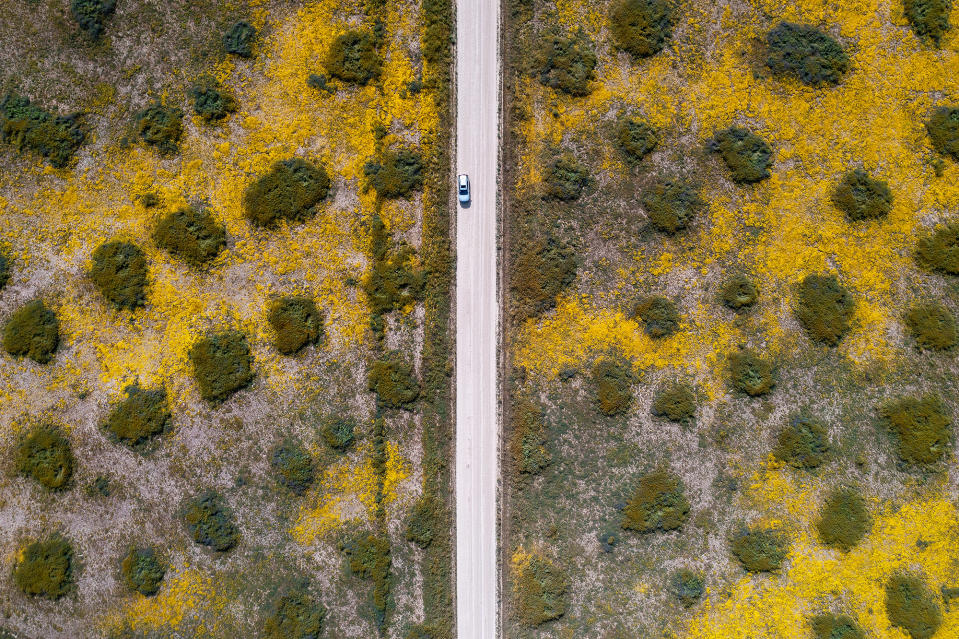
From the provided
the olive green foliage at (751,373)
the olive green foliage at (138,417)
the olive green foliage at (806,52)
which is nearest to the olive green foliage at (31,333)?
the olive green foliage at (138,417)

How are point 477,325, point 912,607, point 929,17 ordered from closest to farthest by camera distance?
point 929,17 < point 912,607 < point 477,325

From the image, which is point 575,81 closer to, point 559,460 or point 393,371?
point 393,371

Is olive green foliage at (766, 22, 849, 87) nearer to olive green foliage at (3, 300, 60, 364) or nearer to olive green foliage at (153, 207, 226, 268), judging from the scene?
olive green foliage at (153, 207, 226, 268)

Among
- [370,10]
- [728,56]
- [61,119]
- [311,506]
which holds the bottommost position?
[311,506]

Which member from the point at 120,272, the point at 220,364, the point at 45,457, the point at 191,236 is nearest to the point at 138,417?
the point at 220,364

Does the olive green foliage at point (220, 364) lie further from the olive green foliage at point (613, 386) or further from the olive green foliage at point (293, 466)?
the olive green foliage at point (613, 386)

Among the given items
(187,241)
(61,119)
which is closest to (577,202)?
(187,241)

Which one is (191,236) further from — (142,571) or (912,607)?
(912,607)
